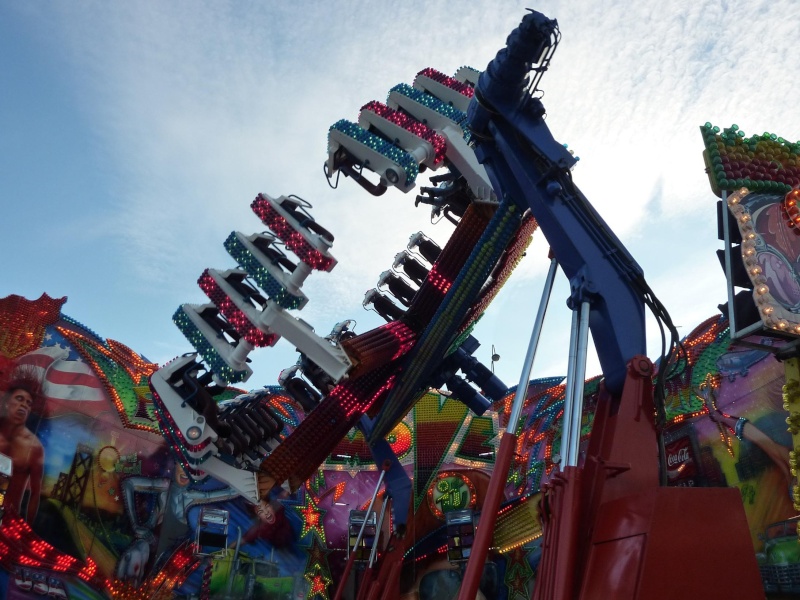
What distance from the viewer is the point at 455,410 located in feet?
71.6

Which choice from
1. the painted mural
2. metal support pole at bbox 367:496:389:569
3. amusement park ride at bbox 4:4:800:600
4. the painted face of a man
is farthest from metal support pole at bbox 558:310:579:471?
the painted face of a man

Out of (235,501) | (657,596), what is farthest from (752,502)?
(235,501)

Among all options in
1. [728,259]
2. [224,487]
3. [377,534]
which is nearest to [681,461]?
[377,534]

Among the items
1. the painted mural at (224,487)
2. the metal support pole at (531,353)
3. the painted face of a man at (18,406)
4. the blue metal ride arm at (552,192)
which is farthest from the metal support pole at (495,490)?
the painted face of a man at (18,406)

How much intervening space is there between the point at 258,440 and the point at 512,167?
23.5 ft

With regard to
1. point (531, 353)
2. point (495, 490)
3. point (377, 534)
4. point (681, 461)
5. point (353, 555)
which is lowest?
point (495, 490)

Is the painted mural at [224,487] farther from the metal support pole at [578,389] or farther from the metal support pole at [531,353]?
the metal support pole at [578,389]

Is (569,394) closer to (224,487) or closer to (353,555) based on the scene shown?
(353,555)

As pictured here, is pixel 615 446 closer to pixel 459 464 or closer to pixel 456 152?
pixel 456 152

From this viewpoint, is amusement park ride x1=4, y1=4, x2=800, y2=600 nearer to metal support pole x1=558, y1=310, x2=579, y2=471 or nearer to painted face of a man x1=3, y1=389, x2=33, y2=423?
metal support pole x1=558, y1=310, x2=579, y2=471

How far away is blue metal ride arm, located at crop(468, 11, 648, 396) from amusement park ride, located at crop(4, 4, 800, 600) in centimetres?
2

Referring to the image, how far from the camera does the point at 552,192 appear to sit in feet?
21.0

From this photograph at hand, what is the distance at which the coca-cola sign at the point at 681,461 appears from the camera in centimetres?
1599

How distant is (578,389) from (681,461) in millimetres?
13033
